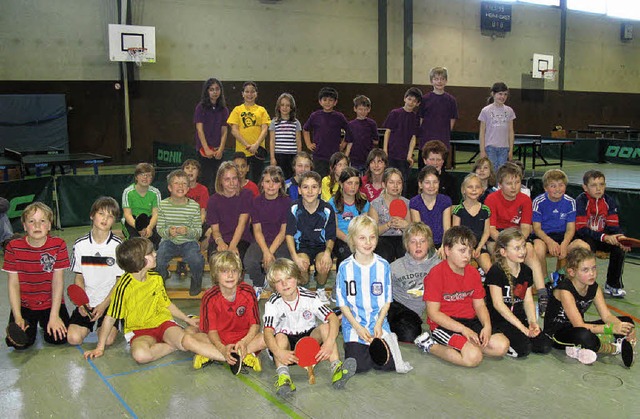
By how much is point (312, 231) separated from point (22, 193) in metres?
4.82

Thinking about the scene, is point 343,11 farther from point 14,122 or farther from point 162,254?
point 162,254

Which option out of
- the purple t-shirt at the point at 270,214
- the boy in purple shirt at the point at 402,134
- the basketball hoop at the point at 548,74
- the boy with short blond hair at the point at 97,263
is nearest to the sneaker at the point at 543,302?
the purple t-shirt at the point at 270,214

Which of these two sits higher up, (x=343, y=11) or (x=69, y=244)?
(x=343, y=11)

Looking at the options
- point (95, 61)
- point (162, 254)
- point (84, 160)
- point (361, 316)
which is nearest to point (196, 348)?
point (361, 316)

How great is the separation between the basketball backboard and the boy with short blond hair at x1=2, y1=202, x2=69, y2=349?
1134 centimetres

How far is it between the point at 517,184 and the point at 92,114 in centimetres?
1258

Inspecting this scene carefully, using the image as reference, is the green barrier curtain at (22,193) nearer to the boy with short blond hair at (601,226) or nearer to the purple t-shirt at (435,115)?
the purple t-shirt at (435,115)

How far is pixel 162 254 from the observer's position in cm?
586

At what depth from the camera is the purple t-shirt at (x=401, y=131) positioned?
27.8 feet

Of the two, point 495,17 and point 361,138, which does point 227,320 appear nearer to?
point 361,138

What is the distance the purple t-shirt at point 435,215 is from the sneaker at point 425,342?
5.06 ft

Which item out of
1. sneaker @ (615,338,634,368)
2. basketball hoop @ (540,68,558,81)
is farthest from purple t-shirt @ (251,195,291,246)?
basketball hoop @ (540,68,558,81)

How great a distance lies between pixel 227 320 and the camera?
4352mm

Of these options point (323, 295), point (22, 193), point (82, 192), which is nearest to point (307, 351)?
point (323, 295)
